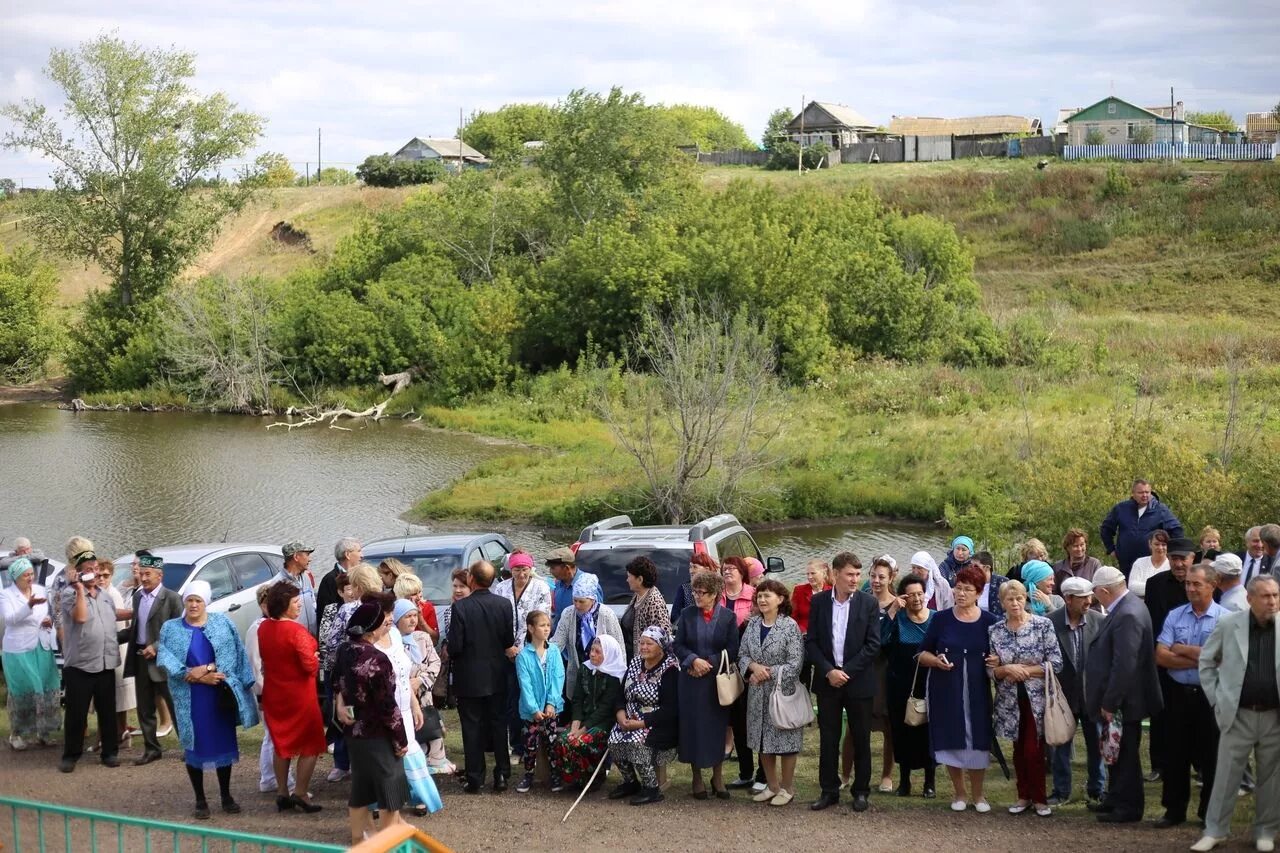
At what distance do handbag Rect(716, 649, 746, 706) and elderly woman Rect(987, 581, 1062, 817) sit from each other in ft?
5.72

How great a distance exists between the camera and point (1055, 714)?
8.70 meters

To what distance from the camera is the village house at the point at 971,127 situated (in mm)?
97588

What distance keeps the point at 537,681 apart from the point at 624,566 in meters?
2.92

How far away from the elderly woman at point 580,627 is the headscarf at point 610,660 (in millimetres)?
156

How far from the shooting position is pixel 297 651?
8.65m

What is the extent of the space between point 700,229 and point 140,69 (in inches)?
950

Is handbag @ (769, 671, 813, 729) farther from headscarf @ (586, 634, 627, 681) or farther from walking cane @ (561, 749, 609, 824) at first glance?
walking cane @ (561, 749, 609, 824)

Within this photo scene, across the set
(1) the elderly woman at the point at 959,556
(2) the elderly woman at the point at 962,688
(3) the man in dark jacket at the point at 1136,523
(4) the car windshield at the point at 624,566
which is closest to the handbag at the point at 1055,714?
(2) the elderly woman at the point at 962,688

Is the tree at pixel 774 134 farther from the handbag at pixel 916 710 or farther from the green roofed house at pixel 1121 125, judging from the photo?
the handbag at pixel 916 710

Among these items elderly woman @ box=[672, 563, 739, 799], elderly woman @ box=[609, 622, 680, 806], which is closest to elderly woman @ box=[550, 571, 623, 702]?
elderly woman @ box=[609, 622, 680, 806]

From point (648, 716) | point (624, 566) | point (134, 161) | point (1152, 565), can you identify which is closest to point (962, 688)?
point (648, 716)

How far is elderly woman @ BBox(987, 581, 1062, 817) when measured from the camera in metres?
Result: 8.75

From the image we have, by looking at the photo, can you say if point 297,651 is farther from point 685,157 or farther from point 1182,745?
point 685,157

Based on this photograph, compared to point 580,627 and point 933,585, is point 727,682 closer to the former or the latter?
point 580,627
